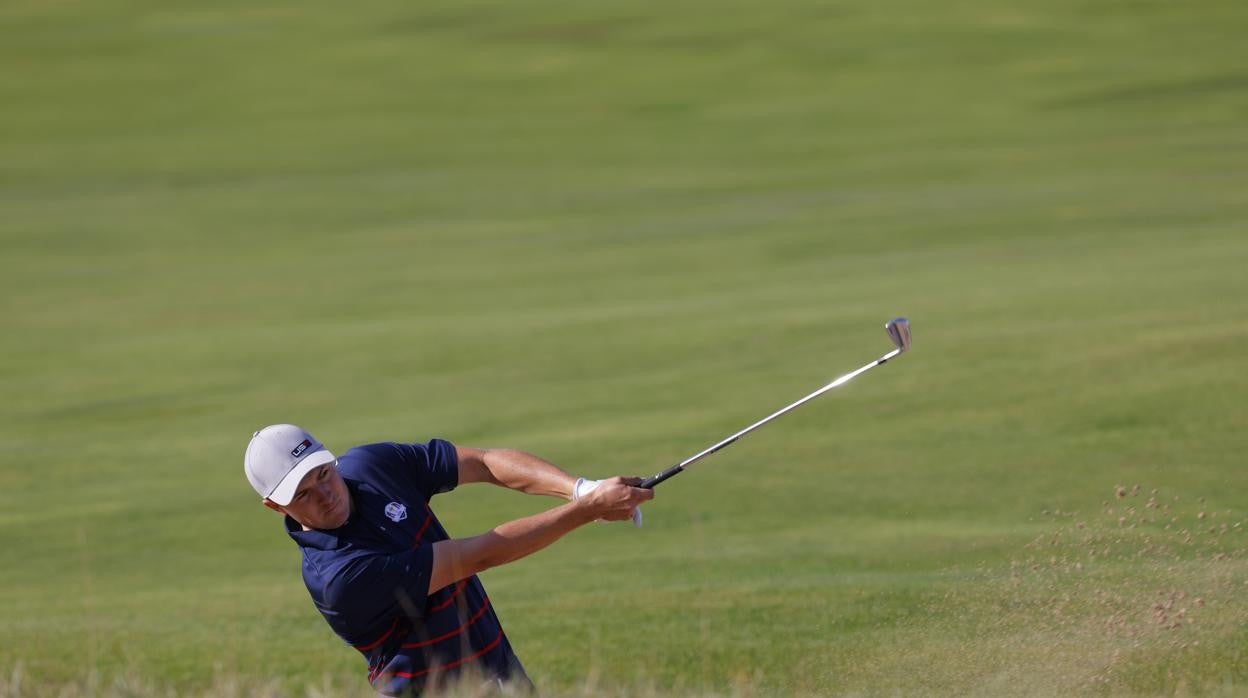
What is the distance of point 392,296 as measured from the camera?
19.6 metres

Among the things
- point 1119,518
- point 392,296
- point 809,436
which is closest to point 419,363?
point 392,296

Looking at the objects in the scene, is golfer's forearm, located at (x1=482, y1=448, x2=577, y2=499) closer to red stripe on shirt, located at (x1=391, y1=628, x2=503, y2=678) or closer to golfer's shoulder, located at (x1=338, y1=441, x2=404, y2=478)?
golfer's shoulder, located at (x1=338, y1=441, x2=404, y2=478)

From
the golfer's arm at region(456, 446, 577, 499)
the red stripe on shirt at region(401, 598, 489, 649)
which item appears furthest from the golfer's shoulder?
the red stripe on shirt at region(401, 598, 489, 649)

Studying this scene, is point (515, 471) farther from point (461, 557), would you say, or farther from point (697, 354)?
point (697, 354)

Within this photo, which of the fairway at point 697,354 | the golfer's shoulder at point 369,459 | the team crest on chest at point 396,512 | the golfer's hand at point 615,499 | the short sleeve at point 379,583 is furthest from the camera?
the fairway at point 697,354

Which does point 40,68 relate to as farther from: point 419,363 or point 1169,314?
point 1169,314

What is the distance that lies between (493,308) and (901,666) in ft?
39.9

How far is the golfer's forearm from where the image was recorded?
608 centimetres

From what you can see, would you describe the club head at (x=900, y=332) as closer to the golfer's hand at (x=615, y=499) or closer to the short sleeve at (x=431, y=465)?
the golfer's hand at (x=615, y=499)

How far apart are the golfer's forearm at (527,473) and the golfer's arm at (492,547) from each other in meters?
0.60

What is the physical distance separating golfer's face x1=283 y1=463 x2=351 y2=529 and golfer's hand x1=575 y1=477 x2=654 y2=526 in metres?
0.79

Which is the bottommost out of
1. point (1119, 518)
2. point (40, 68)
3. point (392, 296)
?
point (1119, 518)

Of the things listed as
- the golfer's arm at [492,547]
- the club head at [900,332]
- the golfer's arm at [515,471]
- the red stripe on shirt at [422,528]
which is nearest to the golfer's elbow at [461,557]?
the golfer's arm at [492,547]

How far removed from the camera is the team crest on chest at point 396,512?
567 centimetres
